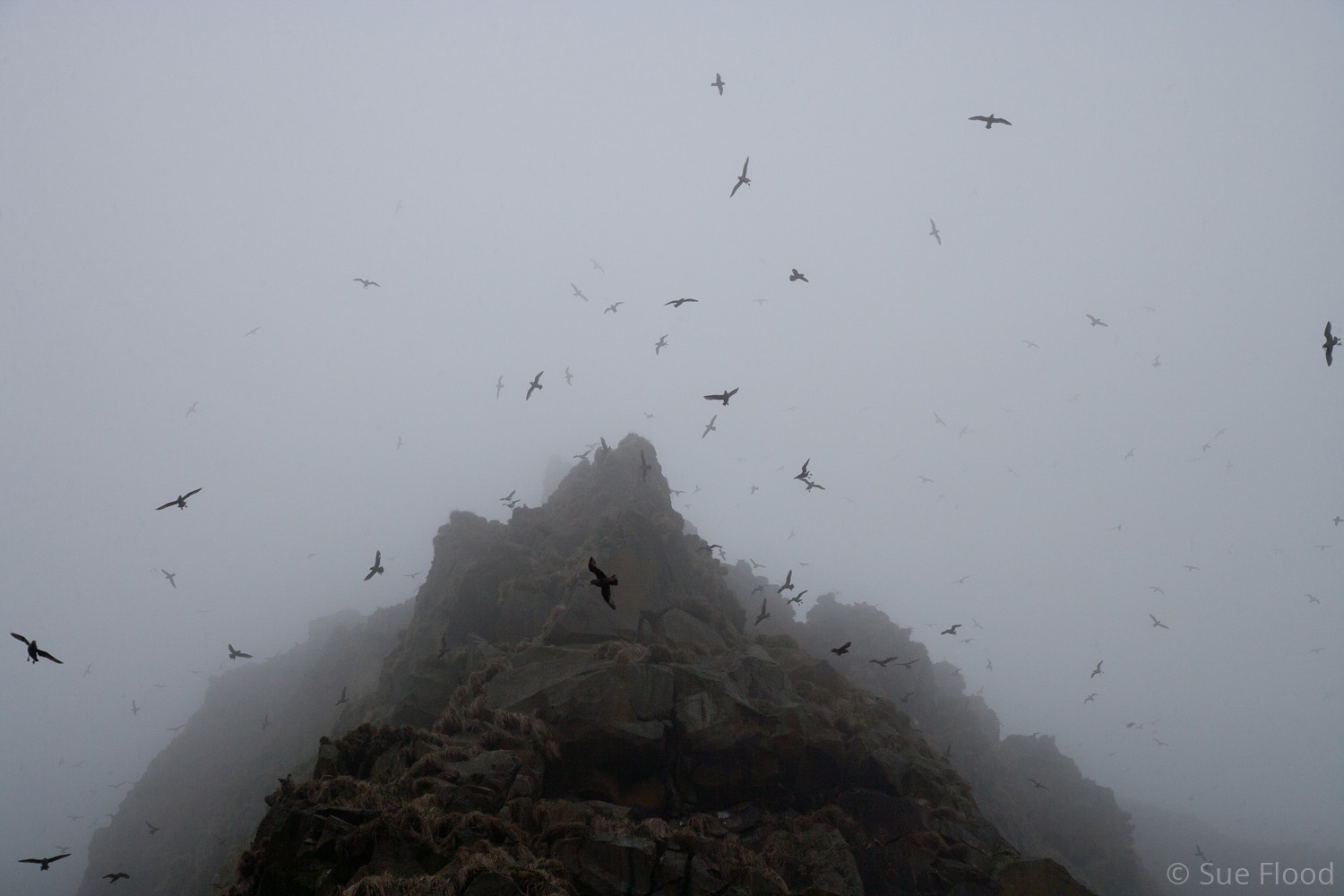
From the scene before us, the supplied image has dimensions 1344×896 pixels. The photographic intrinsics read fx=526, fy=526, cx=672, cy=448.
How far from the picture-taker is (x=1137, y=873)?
36.5 m

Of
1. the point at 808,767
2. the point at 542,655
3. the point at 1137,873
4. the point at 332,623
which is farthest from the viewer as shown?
the point at 332,623

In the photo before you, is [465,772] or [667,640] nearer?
[465,772]

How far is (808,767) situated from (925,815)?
4048 millimetres

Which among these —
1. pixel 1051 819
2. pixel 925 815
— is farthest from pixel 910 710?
pixel 925 815

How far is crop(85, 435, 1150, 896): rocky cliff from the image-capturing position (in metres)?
12.3

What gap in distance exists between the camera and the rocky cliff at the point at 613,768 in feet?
40.4

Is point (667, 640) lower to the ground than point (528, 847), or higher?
lower

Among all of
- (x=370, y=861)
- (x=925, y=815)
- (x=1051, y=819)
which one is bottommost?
(x=1051, y=819)

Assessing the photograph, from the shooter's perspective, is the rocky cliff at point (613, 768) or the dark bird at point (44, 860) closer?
the dark bird at point (44, 860)

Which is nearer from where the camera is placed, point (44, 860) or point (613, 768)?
point (44, 860)

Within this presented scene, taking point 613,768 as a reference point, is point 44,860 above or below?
above

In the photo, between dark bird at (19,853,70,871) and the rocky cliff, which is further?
the rocky cliff

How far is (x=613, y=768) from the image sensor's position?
17.9m

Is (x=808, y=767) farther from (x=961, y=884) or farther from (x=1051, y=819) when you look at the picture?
(x=1051, y=819)
